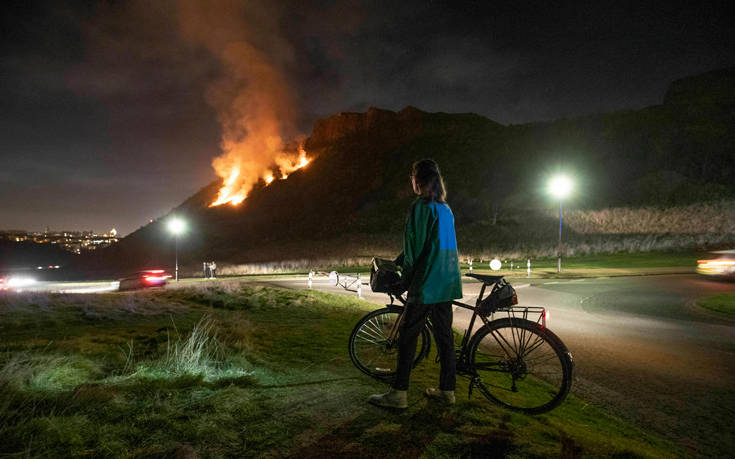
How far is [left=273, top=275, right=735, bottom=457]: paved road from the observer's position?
3.89 meters

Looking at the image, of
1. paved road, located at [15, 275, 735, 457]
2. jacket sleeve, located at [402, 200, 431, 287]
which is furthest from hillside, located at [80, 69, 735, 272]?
jacket sleeve, located at [402, 200, 431, 287]

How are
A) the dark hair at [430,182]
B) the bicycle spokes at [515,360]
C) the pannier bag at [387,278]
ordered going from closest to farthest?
the dark hair at [430,182] → the bicycle spokes at [515,360] → the pannier bag at [387,278]

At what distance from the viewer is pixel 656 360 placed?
6.00 m

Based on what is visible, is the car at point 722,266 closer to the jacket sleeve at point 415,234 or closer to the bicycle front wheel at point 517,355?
the bicycle front wheel at point 517,355

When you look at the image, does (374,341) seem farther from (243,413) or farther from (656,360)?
(656,360)

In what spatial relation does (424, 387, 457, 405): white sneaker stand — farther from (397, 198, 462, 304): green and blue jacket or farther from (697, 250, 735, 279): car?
(697, 250, 735, 279): car

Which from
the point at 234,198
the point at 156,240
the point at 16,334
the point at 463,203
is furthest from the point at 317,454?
the point at 234,198

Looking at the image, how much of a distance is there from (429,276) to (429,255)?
186mm

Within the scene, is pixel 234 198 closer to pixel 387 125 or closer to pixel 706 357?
pixel 387 125

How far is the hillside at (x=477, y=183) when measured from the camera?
2158 inches

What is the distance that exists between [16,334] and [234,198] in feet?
346

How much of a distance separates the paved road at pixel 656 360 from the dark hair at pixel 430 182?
3036mm

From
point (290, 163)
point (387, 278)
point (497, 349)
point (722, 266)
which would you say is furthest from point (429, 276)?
point (290, 163)

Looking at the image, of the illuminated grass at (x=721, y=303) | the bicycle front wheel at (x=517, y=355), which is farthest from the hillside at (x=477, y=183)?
the bicycle front wheel at (x=517, y=355)
